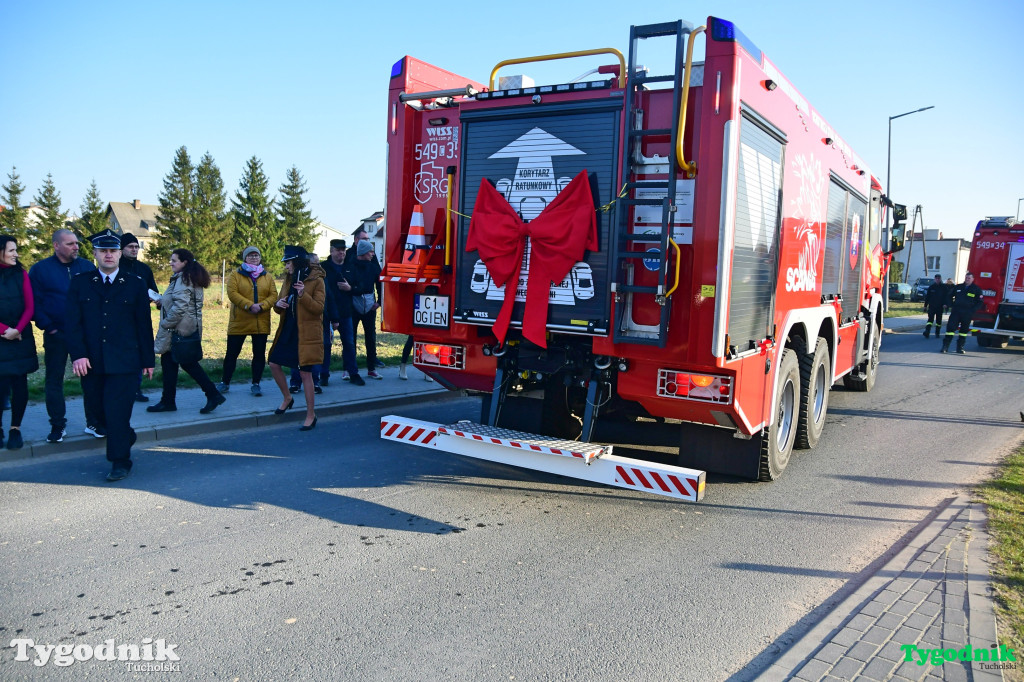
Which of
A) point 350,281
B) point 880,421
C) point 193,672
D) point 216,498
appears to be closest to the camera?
point 193,672

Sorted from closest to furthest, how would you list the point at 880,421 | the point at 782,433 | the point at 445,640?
the point at 445,640 < the point at 782,433 < the point at 880,421

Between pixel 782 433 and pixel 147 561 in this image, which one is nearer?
pixel 147 561

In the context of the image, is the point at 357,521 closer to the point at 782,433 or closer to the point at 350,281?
the point at 782,433

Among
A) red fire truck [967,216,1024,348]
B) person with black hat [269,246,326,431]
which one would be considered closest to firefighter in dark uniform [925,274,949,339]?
red fire truck [967,216,1024,348]

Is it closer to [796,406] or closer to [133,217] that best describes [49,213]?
[133,217]

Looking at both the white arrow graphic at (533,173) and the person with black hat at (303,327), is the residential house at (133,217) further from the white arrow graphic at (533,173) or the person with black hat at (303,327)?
the white arrow graphic at (533,173)

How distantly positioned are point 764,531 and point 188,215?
71.8 meters

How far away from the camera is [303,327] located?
7895 mm

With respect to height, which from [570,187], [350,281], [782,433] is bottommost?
[782,433]

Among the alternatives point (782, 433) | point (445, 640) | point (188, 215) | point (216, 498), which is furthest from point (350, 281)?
point (188, 215)

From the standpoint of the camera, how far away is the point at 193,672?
10.6 feet

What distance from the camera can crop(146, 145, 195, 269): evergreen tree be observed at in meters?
67.4

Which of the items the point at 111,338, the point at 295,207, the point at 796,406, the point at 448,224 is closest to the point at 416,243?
the point at 448,224

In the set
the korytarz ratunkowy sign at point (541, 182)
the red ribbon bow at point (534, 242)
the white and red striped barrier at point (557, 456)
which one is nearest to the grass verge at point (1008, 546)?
the white and red striped barrier at point (557, 456)
